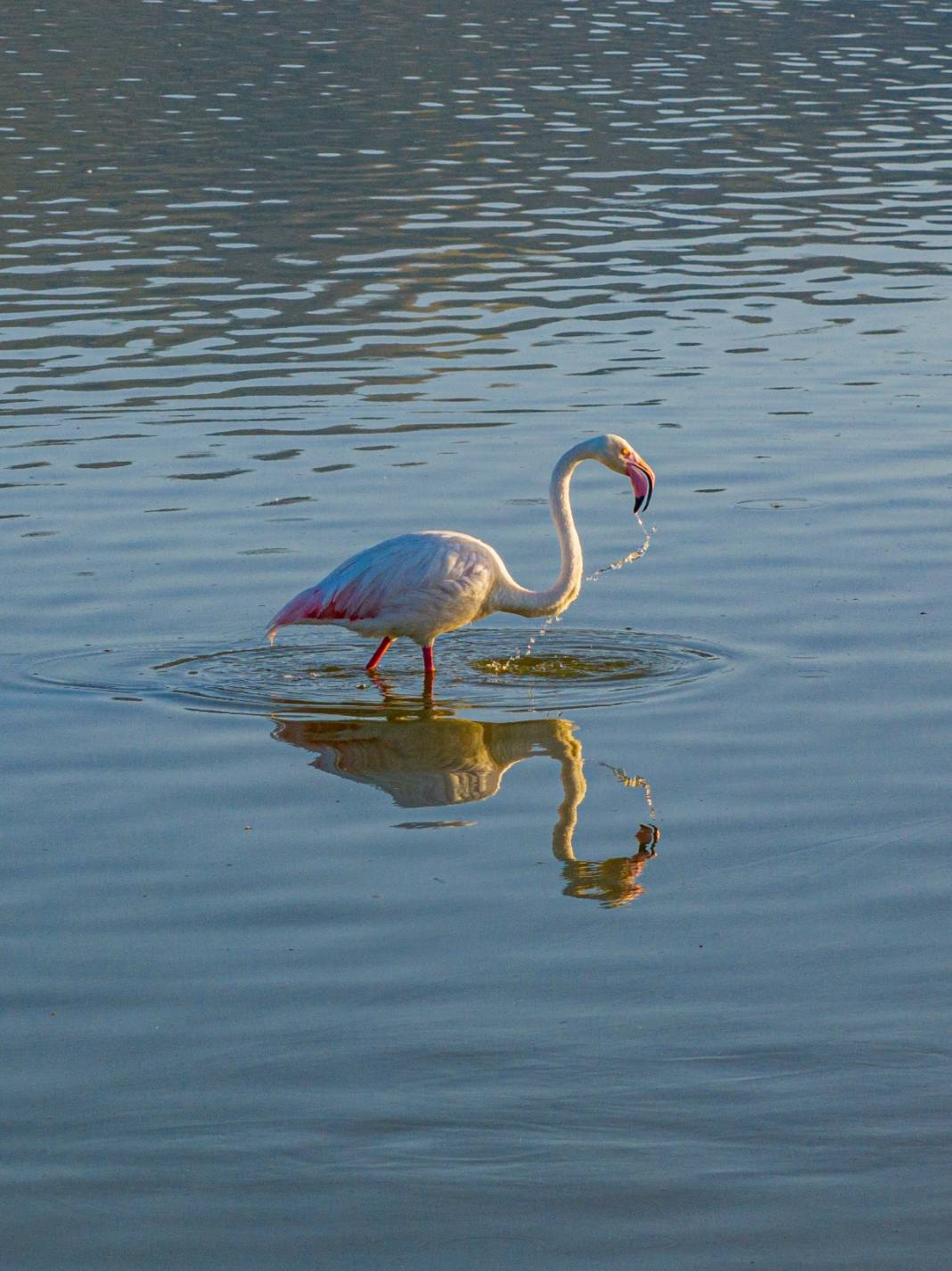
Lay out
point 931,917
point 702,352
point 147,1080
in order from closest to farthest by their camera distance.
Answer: point 147,1080 < point 931,917 < point 702,352

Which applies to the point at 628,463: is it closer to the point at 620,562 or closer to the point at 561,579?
the point at 561,579

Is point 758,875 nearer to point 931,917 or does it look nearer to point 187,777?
point 931,917

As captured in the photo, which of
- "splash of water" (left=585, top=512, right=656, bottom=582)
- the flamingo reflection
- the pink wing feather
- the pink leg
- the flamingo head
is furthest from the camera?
"splash of water" (left=585, top=512, right=656, bottom=582)

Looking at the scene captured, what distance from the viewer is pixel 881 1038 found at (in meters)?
6.14

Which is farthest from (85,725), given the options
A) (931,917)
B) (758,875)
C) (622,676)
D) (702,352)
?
(702,352)

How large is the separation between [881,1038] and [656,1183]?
1.08 meters

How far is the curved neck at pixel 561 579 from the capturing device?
10227mm

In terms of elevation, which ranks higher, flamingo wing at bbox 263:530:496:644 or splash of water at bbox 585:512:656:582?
flamingo wing at bbox 263:530:496:644

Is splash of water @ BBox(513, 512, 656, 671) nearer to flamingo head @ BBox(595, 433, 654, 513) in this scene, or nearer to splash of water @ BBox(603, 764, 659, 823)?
flamingo head @ BBox(595, 433, 654, 513)

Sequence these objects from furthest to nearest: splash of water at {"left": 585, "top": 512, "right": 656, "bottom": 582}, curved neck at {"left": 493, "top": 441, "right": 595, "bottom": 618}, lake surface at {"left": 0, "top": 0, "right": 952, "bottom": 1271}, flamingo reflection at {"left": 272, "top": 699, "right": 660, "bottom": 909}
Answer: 1. splash of water at {"left": 585, "top": 512, "right": 656, "bottom": 582}
2. curved neck at {"left": 493, "top": 441, "right": 595, "bottom": 618}
3. flamingo reflection at {"left": 272, "top": 699, "right": 660, "bottom": 909}
4. lake surface at {"left": 0, "top": 0, "right": 952, "bottom": 1271}

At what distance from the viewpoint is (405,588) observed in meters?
9.91

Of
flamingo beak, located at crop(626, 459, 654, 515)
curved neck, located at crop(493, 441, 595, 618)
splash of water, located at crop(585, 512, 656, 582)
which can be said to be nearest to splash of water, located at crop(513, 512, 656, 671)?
splash of water, located at crop(585, 512, 656, 582)

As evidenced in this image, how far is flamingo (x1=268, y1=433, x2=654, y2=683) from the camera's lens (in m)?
9.94

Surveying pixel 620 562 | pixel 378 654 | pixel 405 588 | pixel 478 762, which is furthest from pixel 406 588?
pixel 620 562
